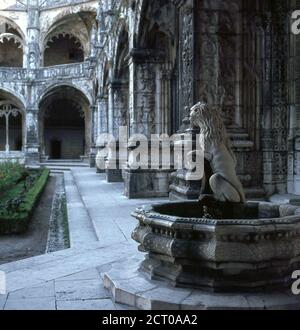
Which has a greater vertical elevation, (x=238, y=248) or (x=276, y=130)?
(x=276, y=130)

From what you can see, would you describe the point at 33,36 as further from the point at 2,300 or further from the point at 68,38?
the point at 2,300

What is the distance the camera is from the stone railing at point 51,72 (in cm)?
2869

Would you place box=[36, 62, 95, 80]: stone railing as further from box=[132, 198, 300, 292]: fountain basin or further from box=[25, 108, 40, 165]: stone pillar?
box=[132, 198, 300, 292]: fountain basin

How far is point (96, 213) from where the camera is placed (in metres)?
8.83

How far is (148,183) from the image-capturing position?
1121 cm

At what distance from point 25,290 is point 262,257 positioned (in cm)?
200

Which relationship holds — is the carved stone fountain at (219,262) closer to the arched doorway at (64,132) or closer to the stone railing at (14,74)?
the stone railing at (14,74)

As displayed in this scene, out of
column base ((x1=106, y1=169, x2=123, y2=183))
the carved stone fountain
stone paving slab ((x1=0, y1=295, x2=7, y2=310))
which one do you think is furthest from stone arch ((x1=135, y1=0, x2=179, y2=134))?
stone paving slab ((x1=0, y1=295, x2=7, y2=310))

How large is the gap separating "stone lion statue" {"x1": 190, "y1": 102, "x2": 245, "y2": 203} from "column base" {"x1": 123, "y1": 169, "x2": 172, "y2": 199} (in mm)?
6930

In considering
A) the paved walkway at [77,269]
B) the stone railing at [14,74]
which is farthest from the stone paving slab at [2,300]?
the stone railing at [14,74]

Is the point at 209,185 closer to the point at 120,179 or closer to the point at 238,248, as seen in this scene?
the point at 238,248

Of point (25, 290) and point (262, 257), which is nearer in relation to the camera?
point (262, 257)

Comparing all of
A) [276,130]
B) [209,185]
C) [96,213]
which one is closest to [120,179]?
[96,213]

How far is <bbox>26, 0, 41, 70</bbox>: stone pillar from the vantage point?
31.3 m
